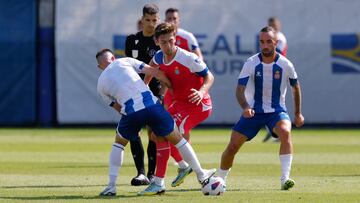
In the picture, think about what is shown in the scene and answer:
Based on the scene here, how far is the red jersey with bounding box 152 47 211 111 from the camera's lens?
1170 cm

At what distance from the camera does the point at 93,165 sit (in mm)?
15648

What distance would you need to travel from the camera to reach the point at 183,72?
38.7 feet

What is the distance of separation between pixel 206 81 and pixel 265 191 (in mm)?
1406

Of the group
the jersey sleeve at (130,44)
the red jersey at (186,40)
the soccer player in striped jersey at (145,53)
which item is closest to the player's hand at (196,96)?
the soccer player in striped jersey at (145,53)

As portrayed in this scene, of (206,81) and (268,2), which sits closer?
(206,81)

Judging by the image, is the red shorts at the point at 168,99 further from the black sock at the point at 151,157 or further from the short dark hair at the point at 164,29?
the short dark hair at the point at 164,29

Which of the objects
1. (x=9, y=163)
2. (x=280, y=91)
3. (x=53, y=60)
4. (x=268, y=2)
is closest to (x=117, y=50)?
(x=53, y=60)

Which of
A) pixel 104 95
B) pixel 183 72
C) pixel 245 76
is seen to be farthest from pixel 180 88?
pixel 104 95

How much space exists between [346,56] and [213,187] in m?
16.4

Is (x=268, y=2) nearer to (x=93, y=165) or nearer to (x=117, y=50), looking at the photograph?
(x=117, y=50)

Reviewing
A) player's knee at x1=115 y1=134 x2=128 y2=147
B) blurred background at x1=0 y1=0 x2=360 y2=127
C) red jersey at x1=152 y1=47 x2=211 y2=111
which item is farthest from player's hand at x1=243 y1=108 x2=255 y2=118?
blurred background at x1=0 y1=0 x2=360 y2=127

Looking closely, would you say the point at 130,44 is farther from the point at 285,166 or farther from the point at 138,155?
the point at 285,166

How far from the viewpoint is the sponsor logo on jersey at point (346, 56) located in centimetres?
2667

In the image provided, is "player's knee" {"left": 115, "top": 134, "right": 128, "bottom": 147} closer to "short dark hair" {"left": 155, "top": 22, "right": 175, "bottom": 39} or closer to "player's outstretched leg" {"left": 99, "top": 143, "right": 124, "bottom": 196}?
"player's outstretched leg" {"left": 99, "top": 143, "right": 124, "bottom": 196}
